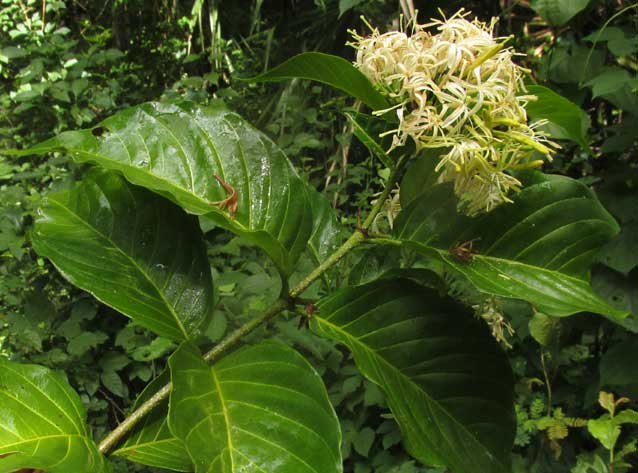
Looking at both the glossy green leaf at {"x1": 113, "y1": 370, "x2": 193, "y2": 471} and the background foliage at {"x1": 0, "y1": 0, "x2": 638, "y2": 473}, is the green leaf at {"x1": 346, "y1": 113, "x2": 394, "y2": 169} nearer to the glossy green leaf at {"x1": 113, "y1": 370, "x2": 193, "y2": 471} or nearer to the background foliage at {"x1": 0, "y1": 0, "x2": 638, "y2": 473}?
the background foliage at {"x1": 0, "y1": 0, "x2": 638, "y2": 473}

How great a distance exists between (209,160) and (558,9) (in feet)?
2.00

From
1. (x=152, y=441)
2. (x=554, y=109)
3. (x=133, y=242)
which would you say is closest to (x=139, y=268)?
(x=133, y=242)

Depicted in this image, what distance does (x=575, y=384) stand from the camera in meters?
1.34

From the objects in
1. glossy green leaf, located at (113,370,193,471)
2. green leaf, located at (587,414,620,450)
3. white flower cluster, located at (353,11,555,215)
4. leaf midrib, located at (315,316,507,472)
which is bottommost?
green leaf, located at (587,414,620,450)

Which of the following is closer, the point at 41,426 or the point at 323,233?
the point at 41,426

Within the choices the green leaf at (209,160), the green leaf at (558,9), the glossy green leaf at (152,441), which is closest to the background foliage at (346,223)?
the green leaf at (558,9)

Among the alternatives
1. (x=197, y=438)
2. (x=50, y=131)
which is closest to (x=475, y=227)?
(x=197, y=438)

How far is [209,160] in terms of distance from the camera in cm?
47

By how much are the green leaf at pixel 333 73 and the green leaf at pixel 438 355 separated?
0.14m

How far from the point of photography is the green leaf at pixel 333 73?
395 millimetres

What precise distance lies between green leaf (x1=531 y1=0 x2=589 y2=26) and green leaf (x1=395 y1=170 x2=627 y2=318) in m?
0.49

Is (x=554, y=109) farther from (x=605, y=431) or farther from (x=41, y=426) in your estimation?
(x=605, y=431)

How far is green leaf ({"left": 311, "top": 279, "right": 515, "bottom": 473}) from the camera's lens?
1.43ft

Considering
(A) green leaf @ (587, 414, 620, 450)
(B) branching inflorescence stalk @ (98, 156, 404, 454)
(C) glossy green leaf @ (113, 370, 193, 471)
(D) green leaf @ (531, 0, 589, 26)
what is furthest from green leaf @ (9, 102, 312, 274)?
(A) green leaf @ (587, 414, 620, 450)
